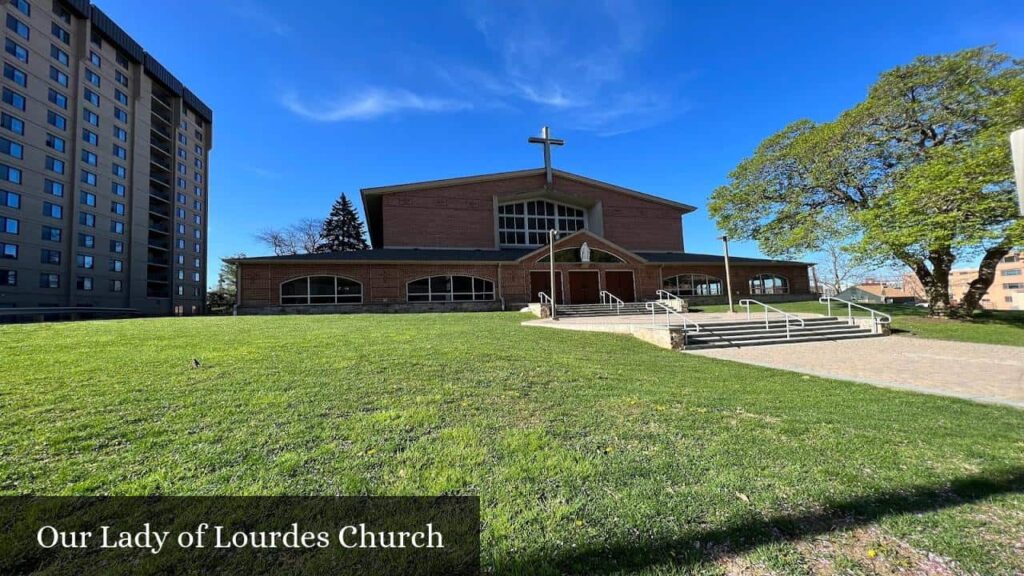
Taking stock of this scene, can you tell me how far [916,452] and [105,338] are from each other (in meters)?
13.0

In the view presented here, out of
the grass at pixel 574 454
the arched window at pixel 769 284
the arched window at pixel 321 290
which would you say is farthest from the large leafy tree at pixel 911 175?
the arched window at pixel 321 290

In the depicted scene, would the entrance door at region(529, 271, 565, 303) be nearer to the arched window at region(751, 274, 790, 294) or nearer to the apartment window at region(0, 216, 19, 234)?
the arched window at region(751, 274, 790, 294)

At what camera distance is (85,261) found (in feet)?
120

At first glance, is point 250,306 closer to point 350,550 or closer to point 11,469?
point 11,469

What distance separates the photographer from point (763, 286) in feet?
94.6

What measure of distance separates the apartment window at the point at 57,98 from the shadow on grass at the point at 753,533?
5473 cm

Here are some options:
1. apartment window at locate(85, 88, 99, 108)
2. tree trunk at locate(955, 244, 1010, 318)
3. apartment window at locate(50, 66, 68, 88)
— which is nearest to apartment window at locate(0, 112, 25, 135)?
apartment window at locate(50, 66, 68, 88)

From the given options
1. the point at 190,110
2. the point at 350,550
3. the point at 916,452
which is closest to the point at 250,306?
the point at 350,550

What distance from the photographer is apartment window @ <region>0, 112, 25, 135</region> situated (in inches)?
1216

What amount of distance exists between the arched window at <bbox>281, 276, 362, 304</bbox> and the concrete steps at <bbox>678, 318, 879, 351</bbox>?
675 inches

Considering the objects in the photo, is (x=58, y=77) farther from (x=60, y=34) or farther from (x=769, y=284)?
(x=769, y=284)

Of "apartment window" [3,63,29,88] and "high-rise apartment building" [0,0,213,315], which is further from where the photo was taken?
"high-rise apartment building" [0,0,213,315]

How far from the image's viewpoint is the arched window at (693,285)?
26.9m

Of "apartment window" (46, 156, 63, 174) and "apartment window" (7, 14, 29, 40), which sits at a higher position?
"apartment window" (7, 14, 29, 40)
